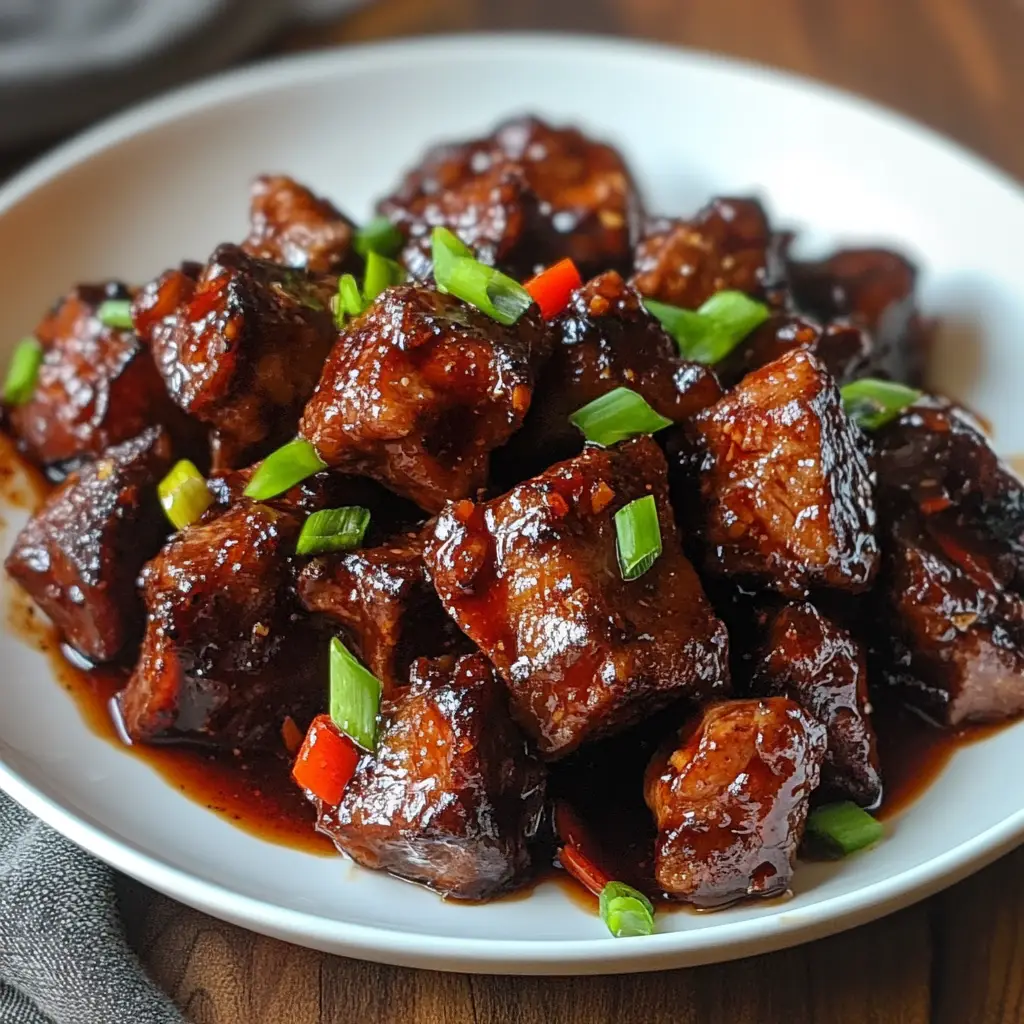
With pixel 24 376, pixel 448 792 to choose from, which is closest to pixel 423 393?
pixel 448 792

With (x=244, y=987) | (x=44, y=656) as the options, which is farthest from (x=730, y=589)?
(x=44, y=656)

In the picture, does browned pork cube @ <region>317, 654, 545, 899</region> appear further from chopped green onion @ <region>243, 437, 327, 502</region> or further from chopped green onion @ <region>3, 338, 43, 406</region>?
chopped green onion @ <region>3, 338, 43, 406</region>

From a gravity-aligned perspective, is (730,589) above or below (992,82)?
below

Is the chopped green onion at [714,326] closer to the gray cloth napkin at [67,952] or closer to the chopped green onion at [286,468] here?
the chopped green onion at [286,468]

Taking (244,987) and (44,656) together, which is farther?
(44,656)

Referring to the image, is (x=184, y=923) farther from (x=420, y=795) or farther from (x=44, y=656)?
(x=44, y=656)

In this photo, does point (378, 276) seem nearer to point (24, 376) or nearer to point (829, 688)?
point (24, 376)
